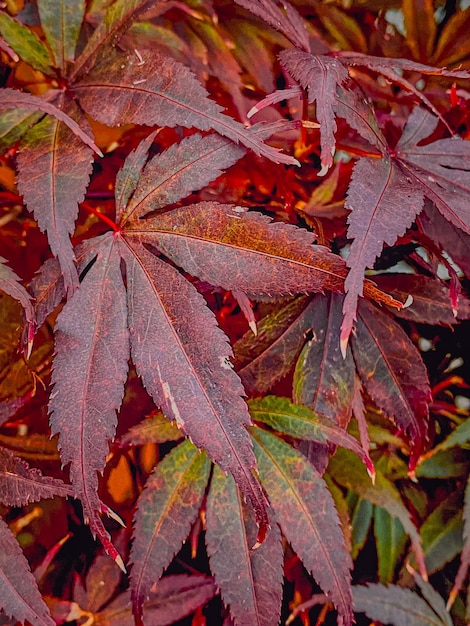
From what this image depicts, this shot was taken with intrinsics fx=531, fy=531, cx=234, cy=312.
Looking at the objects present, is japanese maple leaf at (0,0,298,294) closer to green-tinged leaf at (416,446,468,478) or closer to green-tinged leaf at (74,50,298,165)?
green-tinged leaf at (74,50,298,165)

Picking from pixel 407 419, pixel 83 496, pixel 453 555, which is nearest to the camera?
pixel 83 496

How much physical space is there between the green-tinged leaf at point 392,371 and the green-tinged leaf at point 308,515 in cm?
10

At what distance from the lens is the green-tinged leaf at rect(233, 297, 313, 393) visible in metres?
0.49

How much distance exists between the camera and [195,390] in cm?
37

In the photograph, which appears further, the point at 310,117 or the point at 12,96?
the point at 310,117

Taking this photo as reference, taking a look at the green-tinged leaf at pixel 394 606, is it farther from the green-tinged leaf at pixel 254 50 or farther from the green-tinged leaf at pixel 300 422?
Result: the green-tinged leaf at pixel 254 50

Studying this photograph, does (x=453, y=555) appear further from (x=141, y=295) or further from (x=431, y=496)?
(x=141, y=295)

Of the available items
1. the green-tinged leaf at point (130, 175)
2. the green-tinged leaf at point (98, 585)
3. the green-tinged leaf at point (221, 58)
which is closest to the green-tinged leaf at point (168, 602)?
the green-tinged leaf at point (98, 585)

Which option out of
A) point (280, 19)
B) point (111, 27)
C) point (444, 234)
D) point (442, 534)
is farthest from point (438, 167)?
point (442, 534)

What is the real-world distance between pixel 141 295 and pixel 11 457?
173mm

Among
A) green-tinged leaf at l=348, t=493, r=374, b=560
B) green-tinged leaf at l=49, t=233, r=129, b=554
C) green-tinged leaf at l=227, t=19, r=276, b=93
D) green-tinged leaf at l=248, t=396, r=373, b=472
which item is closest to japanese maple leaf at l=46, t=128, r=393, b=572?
green-tinged leaf at l=49, t=233, r=129, b=554

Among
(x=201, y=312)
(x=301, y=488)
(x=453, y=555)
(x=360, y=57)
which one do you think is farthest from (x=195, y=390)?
(x=453, y=555)

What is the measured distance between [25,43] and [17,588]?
45cm

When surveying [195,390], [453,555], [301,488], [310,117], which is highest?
[310,117]
